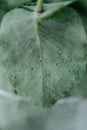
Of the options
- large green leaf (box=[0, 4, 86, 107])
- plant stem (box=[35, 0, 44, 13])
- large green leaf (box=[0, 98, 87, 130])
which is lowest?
large green leaf (box=[0, 98, 87, 130])

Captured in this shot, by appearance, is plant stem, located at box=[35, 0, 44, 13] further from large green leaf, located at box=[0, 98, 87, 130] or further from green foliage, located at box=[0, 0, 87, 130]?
large green leaf, located at box=[0, 98, 87, 130]

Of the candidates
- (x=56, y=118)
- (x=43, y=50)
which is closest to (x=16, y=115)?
(x=56, y=118)

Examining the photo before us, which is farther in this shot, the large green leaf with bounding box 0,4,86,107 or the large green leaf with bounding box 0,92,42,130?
the large green leaf with bounding box 0,92,42,130

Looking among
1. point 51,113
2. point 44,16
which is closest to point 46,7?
point 44,16

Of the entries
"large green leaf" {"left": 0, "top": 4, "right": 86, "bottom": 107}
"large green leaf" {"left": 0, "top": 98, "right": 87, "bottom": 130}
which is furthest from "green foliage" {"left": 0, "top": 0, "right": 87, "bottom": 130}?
"large green leaf" {"left": 0, "top": 98, "right": 87, "bottom": 130}

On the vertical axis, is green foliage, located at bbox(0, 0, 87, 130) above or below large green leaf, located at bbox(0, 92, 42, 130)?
above

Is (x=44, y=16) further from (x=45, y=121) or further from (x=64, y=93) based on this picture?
(x=45, y=121)

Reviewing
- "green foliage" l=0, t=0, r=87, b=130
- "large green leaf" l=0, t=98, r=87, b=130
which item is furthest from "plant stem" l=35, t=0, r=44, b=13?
"large green leaf" l=0, t=98, r=87, b=130

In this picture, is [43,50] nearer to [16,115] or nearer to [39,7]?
[39,7]

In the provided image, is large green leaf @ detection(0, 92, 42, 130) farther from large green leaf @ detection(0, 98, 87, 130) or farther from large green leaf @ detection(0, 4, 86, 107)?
large green leaf @ detection(0, 4, 86, 107)
